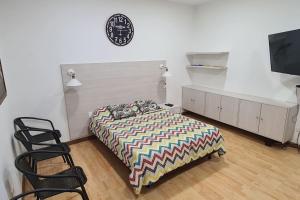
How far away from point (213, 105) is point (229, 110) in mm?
380

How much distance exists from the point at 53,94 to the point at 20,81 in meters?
0.49

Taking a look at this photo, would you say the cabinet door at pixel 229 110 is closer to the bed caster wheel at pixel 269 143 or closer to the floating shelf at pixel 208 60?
the bed caster wheel at pixel 269 143

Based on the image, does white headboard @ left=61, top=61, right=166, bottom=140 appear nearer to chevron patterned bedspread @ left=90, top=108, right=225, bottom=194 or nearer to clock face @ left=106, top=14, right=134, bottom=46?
chevron patterned bedspread @ left=90, top=108, right=225, bottom=194

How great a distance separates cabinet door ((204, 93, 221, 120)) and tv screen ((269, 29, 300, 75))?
3.77 feet

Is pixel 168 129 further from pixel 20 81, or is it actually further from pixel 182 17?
pixel 182 17

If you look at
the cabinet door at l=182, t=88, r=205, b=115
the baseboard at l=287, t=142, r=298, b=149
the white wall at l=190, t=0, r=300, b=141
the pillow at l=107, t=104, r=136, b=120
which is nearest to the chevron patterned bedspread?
the pillow at l=107, t=104, r=136, b=120

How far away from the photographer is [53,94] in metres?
3.04

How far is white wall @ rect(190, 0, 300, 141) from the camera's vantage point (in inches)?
120

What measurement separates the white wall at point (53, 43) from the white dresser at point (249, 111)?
167cm

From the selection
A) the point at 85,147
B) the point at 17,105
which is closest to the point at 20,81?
the point at 17,105

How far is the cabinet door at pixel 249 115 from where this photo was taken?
322 cm

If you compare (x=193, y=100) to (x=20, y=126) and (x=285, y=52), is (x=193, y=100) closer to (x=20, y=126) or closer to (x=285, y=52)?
(x=285, y=52)

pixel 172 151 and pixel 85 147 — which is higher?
pixel 172 151

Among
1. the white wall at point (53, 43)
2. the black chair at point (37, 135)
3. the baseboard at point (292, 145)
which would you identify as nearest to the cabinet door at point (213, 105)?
the baseboard at point (292, 145)
